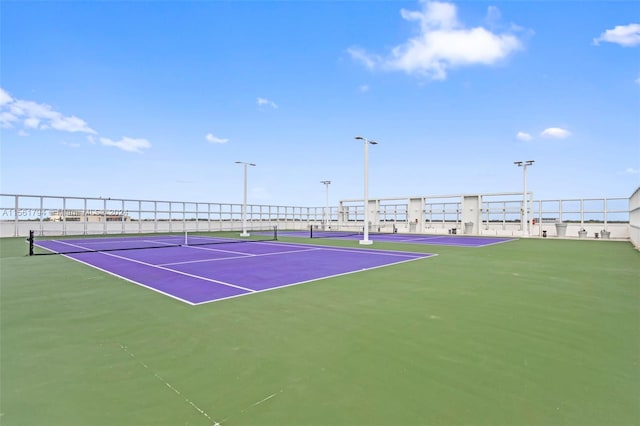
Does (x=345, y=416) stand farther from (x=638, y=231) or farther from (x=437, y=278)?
(x=638, y=231)

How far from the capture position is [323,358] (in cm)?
351

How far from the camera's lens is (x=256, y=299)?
5992mm

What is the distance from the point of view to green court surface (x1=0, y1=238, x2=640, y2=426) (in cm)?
257

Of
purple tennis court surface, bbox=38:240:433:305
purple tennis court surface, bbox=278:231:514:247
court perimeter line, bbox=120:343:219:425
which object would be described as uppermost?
court perimeter line, bbox=120:343:219:425

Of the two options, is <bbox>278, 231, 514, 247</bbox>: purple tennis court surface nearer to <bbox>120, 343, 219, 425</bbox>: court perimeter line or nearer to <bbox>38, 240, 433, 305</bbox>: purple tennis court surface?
<bbox>38, 240, 433, 305</bbox>: purple tennis court surface

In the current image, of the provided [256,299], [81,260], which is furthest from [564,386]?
[81,260]

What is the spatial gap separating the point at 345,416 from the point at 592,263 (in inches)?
490

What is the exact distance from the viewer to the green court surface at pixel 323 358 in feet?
8.45

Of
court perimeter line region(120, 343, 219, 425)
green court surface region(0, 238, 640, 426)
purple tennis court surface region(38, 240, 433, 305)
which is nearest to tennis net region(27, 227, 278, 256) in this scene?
purple tennis court surface region(38, 240, 433, 305)

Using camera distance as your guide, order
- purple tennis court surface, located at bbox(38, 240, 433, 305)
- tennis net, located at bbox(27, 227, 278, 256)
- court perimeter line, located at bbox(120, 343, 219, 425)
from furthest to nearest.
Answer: tennis net, located at bbox(27, 227, 278, 256)
purple tennis court surface, located at bbox(38, 240, 433, 305)
court perimeter line, located at bbox(120, 343, 219, 425)

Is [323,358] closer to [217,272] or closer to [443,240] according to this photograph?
[217,272]

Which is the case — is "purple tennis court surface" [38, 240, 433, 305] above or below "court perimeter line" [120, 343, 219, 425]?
below

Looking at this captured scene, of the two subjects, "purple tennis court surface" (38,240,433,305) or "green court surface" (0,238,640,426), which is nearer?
"green court surface" (0,238,640,426)

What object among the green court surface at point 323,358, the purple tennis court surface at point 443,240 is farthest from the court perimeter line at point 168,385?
the purple tennis court surface at point 443,240
